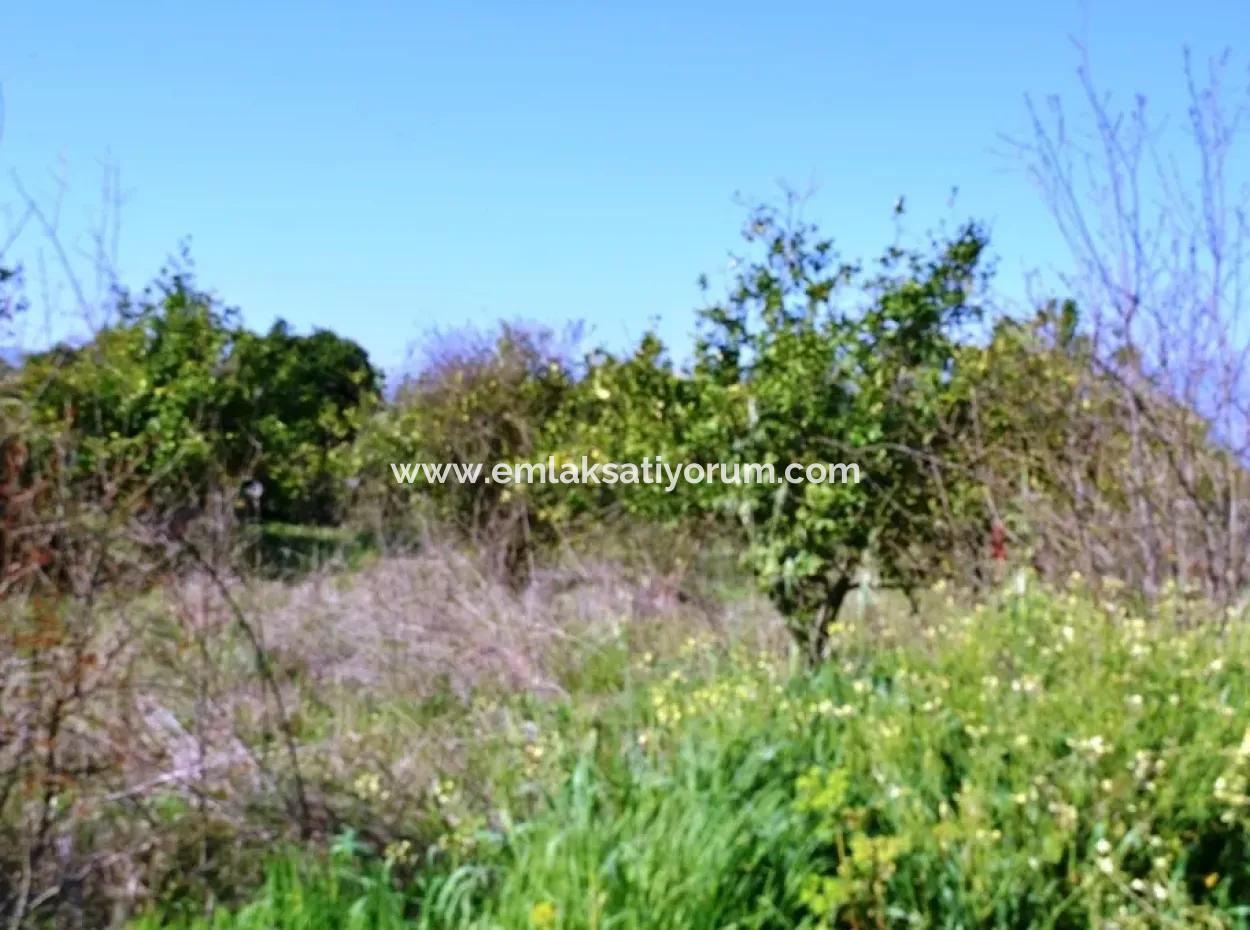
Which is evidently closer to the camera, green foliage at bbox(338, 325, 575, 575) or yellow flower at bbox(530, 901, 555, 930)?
yellow flower at bbox(530, 901, 555, 930)

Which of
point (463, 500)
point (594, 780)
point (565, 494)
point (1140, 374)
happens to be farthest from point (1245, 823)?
point (463, 500)

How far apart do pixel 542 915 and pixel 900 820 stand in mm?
902

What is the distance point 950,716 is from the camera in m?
3.27

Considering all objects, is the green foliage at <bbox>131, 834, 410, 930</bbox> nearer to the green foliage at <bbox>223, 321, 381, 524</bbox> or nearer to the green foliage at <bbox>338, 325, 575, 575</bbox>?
the green foliage at <bbox>338, 325, 575, 575</bbox>

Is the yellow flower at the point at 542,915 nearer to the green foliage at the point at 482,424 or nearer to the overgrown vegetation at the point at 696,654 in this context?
the overgrown vegetation at the point at 696,654

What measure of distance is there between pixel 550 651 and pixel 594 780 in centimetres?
265

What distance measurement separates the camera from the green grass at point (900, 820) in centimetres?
273

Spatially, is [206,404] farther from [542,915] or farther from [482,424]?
[542,915]

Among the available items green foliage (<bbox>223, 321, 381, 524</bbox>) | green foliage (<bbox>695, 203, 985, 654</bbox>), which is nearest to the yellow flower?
green foliage (<bbox>695, 203, 985, 654</bbox>)

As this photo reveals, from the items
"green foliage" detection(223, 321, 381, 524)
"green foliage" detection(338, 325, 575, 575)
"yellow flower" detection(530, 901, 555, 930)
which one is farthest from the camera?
"green foliage" detection(223, 321, 381, 524)

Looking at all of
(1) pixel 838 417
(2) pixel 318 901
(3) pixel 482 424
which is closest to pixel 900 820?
(2) pixel 318 901

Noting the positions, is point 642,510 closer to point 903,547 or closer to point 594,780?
point 903,547

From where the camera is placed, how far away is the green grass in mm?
2727

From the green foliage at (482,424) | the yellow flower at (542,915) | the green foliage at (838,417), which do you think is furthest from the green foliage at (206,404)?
the yellow flower at (542,915)
